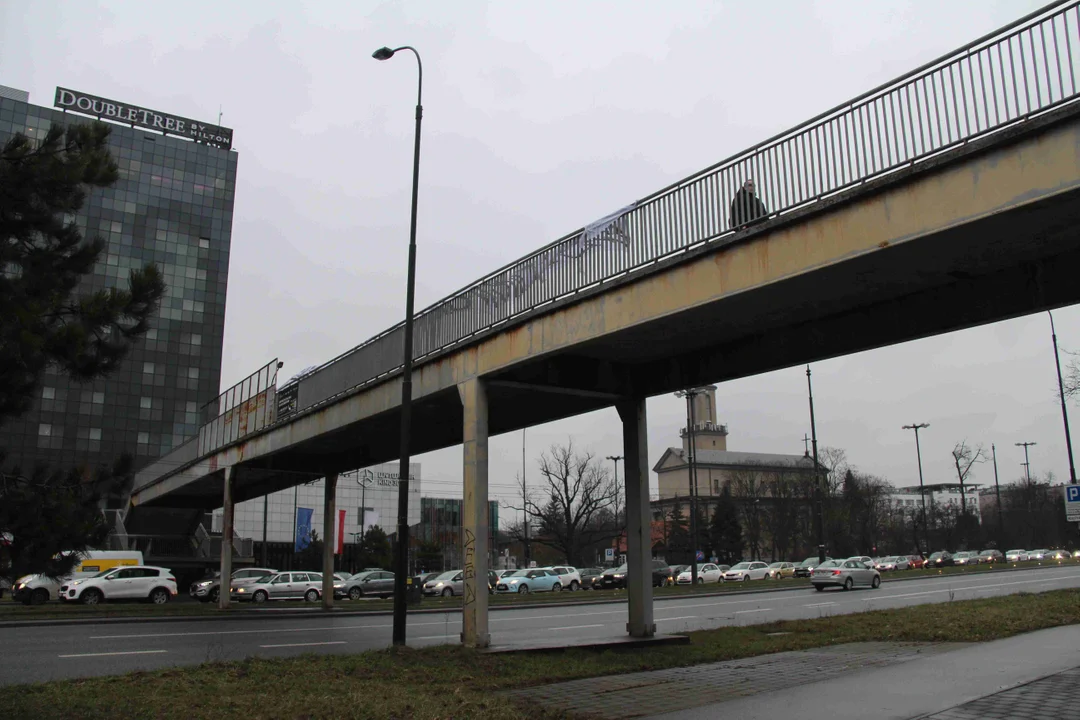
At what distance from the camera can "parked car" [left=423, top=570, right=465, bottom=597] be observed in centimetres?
4416

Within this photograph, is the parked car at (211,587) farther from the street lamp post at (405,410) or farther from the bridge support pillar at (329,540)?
the street lamp post at (405,410)

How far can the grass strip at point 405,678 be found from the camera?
8.82 meters

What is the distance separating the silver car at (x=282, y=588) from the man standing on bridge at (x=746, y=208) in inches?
1231

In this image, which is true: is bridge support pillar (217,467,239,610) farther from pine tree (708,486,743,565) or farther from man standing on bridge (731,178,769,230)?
pine tree (708,486,743,565)

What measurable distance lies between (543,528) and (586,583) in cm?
1948

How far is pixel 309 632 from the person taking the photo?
2031 centimetres

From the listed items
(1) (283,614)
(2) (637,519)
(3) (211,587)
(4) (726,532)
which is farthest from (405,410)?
(4) (726,532)

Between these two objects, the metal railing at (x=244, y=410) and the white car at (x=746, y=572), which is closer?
the metal railing at (x=244, y=410)

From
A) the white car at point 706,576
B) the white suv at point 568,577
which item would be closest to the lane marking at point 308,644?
the white suv at point 568,577

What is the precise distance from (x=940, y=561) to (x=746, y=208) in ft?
224

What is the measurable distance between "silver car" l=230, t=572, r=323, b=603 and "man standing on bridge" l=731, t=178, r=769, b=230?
31.3 metres

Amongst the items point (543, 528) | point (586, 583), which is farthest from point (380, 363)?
point (543, 528)

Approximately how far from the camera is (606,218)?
14523mm

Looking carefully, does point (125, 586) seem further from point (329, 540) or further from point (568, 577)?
point (568, 577)
